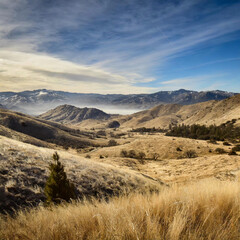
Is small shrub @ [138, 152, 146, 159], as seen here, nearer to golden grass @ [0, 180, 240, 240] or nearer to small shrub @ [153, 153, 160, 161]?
small shrub @ [153, 153, 160, 161]

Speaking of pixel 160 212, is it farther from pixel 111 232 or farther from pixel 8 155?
pixel 8 155

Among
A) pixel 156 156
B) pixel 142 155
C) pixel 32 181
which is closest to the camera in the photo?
pixel 32 181

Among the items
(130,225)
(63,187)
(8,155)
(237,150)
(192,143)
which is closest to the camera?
(130,225)

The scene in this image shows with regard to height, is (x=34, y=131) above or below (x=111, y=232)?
below

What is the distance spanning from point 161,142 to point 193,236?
65.0 meters

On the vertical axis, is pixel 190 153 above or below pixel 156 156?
above

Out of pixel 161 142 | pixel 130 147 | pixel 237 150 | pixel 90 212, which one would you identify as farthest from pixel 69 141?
pixel 90 212

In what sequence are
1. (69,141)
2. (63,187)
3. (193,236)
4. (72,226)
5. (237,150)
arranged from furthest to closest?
1. (69,141)
2. (237,150)
3. (63,187)
4. (72,226)
5. (193,236)

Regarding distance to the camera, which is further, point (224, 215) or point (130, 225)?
point (224, 215)

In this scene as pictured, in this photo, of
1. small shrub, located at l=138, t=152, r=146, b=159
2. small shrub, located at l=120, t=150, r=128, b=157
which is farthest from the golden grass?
small shrub, located at l=120, t=150, r=128, b=157

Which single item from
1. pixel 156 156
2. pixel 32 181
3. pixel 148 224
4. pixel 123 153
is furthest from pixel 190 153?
pixel 148 224

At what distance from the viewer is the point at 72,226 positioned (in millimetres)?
2686

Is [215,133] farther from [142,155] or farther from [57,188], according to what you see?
[57,188]

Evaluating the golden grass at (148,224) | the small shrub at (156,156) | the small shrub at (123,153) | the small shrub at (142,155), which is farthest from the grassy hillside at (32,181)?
the small shrub at (123,153)
